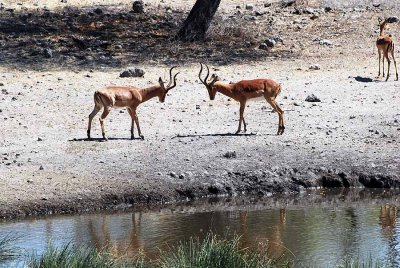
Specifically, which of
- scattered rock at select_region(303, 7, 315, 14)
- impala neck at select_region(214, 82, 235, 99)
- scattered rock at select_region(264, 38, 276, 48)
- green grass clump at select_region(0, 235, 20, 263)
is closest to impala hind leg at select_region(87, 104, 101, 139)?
impala neck at select_region(214, 82, 235, 99)

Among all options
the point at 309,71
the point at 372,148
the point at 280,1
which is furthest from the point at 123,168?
the point at 280,1

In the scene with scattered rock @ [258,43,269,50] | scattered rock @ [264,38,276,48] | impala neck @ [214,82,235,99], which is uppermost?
scattered rock @ [264,38,276,48]

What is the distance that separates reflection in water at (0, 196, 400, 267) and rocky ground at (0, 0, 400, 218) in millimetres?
744

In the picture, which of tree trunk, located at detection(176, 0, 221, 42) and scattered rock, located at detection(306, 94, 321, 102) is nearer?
scattered rock, located at detection(306, 94, 321, 102)

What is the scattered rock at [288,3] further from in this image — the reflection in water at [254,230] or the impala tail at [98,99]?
the reflection in water at [254,230]

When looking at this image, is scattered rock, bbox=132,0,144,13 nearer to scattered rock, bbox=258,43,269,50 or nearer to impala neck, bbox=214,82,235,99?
scattered rock, bbox=258,43,269,50

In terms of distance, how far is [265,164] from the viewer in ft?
53.2

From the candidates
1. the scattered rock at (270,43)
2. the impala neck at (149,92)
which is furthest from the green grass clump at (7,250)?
the scattered rock at (270,43)

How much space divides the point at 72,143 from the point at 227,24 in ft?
31.0

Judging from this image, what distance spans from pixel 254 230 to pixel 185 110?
18.9 feet

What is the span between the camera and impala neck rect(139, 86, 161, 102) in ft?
57.7

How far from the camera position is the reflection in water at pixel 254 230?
12672 mm

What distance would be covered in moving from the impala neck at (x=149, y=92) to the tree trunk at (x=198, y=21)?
21.7 ft

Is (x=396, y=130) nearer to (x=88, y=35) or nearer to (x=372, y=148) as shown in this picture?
(x=372, y=148)
